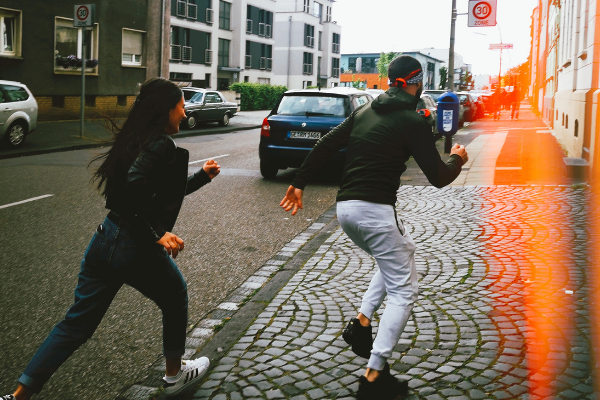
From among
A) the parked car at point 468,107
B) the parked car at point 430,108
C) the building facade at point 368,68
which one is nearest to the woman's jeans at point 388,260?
the parked car at point 430,108

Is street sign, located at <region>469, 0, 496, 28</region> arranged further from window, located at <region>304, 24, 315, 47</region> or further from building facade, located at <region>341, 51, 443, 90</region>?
building facade, located at <region>341, 51, 443, 90</region>

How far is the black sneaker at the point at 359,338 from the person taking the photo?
3.76m

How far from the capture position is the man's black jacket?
341 cm

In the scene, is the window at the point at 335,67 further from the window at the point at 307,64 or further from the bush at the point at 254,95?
the bush at the point at 254,95

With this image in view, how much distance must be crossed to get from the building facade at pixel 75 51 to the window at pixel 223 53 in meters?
21.4

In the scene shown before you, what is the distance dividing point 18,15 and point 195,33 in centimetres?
2590

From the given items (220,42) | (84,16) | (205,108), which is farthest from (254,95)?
(84,16)

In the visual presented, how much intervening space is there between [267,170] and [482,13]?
14.8 m

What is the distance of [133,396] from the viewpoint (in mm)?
3500

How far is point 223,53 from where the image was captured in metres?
54.3

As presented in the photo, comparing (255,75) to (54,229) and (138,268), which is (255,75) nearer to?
(54,229)

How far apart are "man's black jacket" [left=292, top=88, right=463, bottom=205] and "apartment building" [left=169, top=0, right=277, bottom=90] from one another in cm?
4092

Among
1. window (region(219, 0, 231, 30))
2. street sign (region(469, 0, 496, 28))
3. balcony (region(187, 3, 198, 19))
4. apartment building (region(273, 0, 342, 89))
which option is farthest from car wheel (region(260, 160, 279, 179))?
apartment building (region(273, 0, 342, 89))

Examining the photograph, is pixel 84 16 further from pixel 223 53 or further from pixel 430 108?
pixel 223 53
